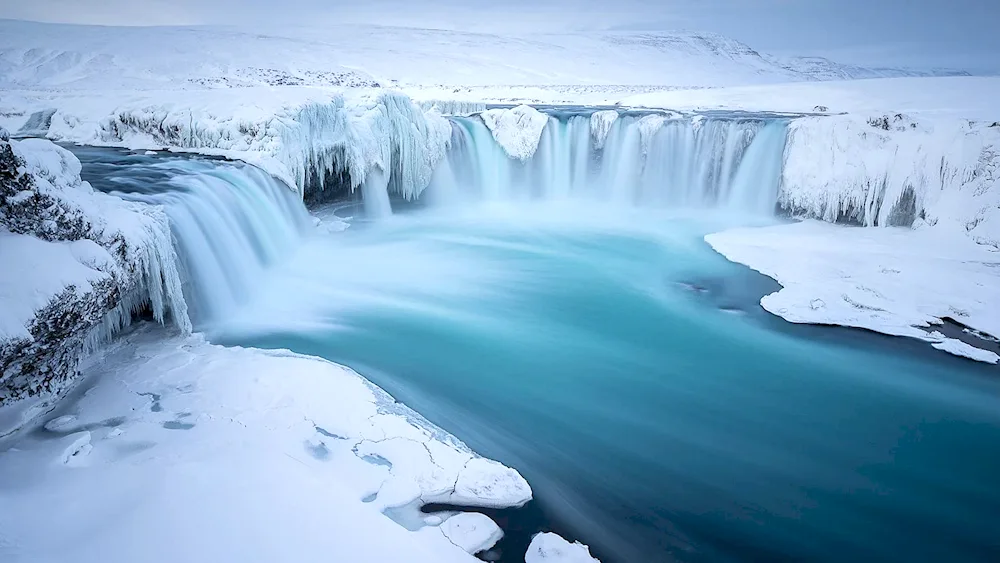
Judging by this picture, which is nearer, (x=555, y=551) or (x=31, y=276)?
(x=555, y=551)

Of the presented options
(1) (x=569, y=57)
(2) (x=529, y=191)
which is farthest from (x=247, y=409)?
(1) (x=569, y=57)

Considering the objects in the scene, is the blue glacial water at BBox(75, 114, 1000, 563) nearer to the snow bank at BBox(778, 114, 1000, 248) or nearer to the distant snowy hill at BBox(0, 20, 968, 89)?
the snow bank at BBox(778, 114, 1000, 248)

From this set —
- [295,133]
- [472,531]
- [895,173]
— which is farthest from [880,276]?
[295,133]

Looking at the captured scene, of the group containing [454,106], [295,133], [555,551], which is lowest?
[555,551]

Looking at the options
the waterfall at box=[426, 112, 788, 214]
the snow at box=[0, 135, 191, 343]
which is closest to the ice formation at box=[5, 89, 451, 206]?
the waterfall at box=[426, 112, 788, 214]

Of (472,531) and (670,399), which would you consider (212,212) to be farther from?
(670,399)

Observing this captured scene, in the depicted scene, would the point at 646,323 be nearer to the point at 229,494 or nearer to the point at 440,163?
the point at 229,494
